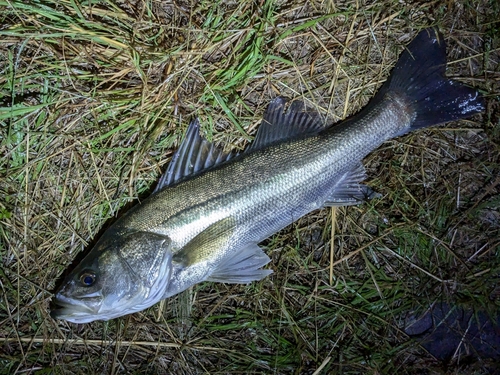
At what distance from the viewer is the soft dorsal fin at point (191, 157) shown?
2615 mm

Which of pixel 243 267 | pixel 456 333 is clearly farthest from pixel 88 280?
pixel 456 333

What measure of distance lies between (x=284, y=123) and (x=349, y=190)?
692mm

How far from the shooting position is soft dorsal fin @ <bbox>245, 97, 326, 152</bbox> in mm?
2715

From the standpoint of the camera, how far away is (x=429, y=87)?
2768 millimetres

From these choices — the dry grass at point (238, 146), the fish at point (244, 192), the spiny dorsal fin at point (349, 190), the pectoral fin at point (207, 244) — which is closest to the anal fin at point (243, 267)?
the fish at point (244, 192)

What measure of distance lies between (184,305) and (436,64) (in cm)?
266

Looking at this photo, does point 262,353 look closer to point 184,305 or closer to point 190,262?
point 184,305

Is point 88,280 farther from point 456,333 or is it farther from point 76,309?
point 456,333

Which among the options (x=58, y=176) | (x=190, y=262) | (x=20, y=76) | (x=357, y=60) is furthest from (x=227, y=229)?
(x=20, y=76)

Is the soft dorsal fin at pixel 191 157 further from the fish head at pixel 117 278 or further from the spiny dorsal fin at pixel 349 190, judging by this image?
the spiny dorsal fin at pixel 349 190

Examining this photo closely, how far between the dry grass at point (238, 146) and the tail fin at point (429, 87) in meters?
0.17

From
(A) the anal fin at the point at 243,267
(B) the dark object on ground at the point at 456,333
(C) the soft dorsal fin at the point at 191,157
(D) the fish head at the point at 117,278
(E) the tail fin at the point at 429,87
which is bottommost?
(B) the dark object on ground at the point at 456,333

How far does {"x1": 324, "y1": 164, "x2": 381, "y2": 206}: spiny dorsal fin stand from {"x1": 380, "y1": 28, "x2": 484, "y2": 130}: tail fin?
53cm

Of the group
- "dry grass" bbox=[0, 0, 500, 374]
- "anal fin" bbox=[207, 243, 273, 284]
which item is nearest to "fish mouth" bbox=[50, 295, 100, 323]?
"dry grass" bbox=[0, 0, 500, 374]
